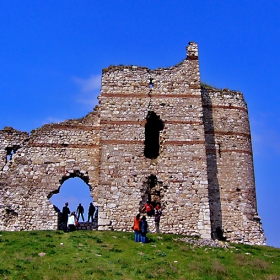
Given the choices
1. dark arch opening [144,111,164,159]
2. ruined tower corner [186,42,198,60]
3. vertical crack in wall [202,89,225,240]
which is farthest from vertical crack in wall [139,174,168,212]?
ruined tower corner [186,42,198,60]

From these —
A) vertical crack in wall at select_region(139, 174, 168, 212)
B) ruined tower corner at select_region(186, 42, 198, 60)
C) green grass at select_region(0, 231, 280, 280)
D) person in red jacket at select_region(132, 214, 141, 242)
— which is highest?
ruined tower corner at select_region(186, 42, 198, 60)

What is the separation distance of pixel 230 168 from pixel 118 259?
925cm

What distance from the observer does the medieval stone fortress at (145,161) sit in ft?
62.5

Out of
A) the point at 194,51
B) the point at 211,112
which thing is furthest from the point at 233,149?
the point at 194,51

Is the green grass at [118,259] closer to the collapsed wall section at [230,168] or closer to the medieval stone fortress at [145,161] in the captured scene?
the medieval stone fortress at [145,161]

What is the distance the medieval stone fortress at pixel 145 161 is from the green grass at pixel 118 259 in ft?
6.68

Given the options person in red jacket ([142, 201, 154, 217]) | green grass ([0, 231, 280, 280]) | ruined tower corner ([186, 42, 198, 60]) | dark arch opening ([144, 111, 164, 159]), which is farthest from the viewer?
ruined tower corner ([186, 42, 198, 60])

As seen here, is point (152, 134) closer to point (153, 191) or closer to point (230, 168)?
point (153, 191)

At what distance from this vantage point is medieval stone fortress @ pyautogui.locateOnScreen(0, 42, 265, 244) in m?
19.1

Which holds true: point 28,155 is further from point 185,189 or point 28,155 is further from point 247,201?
point 247,201

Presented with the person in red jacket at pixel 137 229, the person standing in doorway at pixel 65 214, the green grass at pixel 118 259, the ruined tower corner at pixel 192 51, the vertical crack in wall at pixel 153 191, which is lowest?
the green grass at pixel 118 259

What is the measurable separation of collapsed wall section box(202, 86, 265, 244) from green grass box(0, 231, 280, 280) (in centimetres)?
276

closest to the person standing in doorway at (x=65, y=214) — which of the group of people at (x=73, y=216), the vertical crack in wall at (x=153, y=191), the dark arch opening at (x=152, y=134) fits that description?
the group of people at (x=73, y=216)

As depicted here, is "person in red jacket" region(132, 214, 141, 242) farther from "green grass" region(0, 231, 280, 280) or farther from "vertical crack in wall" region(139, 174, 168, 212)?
"vertical crack in wall" region(139, 174, 168, 212)
